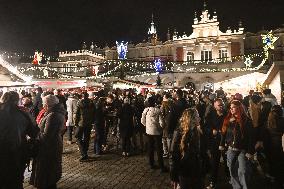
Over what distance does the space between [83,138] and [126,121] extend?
4.75ft

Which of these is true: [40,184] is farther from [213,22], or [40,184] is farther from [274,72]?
[213,22]

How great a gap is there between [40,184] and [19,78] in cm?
1038

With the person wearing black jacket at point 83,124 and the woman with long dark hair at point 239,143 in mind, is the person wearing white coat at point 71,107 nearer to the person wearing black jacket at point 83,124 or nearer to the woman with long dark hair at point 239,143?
the person wearing black jacket at point 83,124

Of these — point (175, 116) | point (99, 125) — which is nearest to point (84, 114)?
point (99, 125)

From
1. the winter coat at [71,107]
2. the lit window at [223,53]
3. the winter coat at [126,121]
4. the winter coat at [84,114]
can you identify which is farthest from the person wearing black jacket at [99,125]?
the lit window at [223,53]

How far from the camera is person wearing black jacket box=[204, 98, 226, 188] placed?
6793 mm

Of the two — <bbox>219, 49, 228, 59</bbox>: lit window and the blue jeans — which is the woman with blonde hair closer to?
the blue jeans

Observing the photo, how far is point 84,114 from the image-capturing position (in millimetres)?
9188

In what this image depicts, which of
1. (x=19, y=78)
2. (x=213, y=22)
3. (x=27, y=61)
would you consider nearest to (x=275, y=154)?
(x=19, y=78)

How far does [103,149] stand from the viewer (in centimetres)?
1080

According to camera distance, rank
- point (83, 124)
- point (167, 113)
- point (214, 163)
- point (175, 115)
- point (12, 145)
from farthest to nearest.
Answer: point (83, 124) < point (167, 113) < point (175, 115) < point (214, 163) < point (12, 145)

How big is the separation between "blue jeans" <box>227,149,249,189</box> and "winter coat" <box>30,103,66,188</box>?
9.82 feet

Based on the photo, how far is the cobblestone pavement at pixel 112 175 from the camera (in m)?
6.69

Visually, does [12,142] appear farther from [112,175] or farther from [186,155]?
[112,175]
